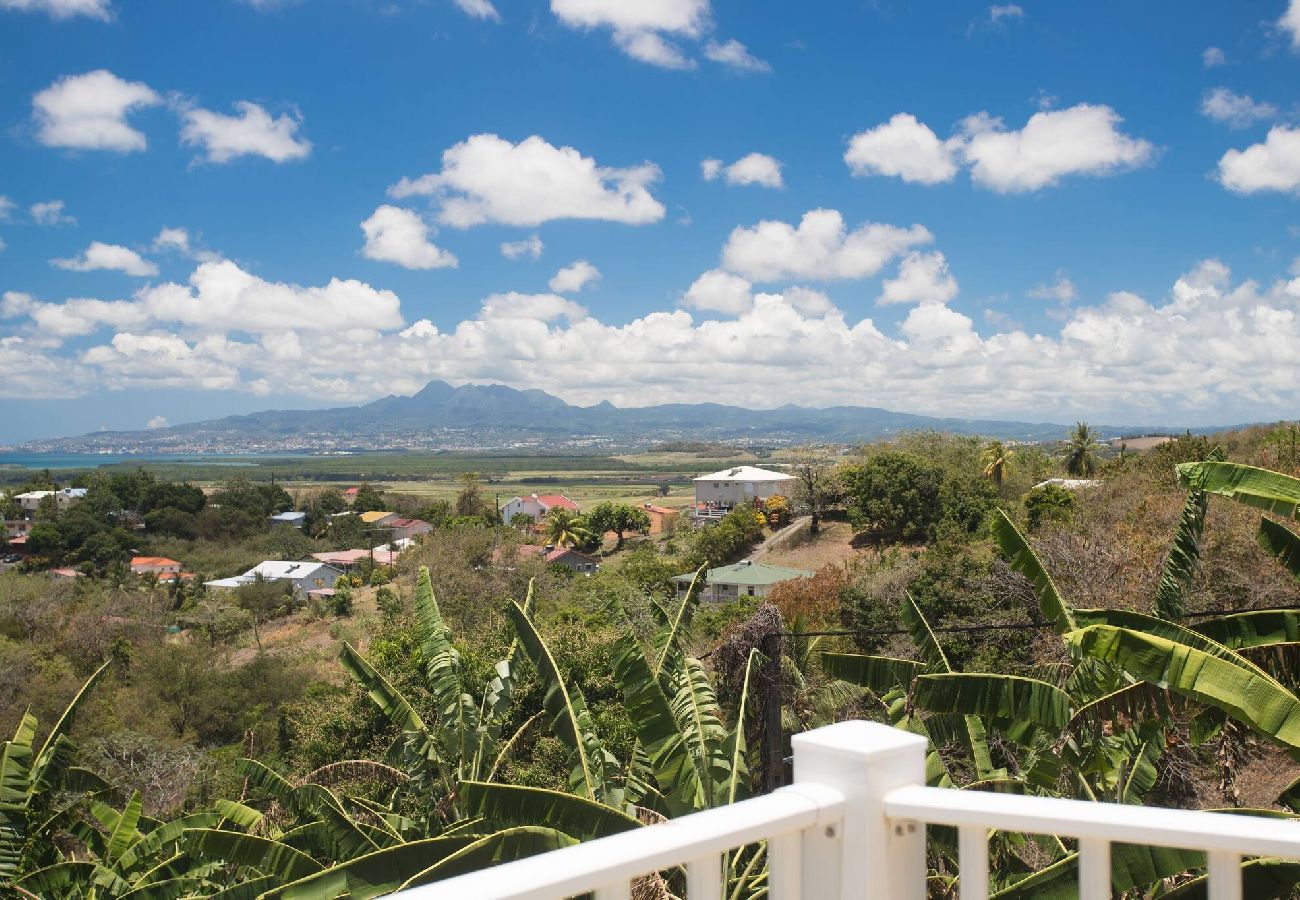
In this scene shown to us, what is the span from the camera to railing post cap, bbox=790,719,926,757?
168 centimetres

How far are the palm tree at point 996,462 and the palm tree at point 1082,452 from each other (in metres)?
5.03

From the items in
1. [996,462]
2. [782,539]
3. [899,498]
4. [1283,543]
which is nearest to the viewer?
[1283,543]

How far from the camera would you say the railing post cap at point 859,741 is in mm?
1685

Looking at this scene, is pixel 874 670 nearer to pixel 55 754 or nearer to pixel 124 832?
pixel 124 832

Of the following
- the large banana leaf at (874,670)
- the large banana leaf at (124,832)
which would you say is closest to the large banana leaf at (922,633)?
the large banana leaf at (874,670)

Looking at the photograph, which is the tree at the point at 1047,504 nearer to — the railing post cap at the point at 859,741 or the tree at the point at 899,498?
the tree at the point at 899,498

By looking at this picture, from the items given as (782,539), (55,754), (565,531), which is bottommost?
(565,531)

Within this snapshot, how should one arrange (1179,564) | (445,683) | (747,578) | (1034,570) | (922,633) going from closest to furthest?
1. (1034,570)
2. (1179,564)
3. (922,633)
4. (445,683)
5. (747,578)

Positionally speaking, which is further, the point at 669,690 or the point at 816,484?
the point at 816,484

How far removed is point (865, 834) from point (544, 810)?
2783 millimetres

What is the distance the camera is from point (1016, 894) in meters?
2.99

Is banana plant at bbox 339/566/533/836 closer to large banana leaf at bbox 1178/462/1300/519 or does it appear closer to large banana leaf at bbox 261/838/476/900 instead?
large banana leaf at bbox 261/838/476/900

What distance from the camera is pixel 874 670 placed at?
603 cm

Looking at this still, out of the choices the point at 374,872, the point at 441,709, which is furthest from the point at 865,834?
the point at 441,709
